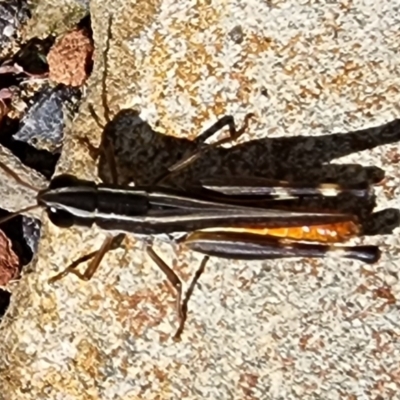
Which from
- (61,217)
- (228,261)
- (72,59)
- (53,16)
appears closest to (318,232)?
(228,261)

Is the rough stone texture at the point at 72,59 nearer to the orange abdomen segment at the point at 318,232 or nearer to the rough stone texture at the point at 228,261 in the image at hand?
the rough stone texture at the point at 228,261

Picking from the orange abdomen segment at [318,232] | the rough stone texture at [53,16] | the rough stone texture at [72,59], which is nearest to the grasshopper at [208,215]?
the orange abdomen segment at [318,232]

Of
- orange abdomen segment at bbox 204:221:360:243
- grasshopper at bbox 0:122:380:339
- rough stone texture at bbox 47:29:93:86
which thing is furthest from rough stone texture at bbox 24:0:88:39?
orange abdomen segment at bbox 204:221:360:243

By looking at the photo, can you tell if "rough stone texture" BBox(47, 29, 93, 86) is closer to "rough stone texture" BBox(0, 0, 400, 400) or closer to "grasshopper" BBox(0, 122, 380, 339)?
→ "rough stone texture" BBox(0, 0, 400, 400)

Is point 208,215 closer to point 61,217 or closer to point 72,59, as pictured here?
point 61,217

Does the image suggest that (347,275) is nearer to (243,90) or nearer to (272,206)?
(272,206)

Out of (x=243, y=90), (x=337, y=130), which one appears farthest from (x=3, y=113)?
(x=337, y=130)

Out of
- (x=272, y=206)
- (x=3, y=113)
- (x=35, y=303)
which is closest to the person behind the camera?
(x=272, y=206)
